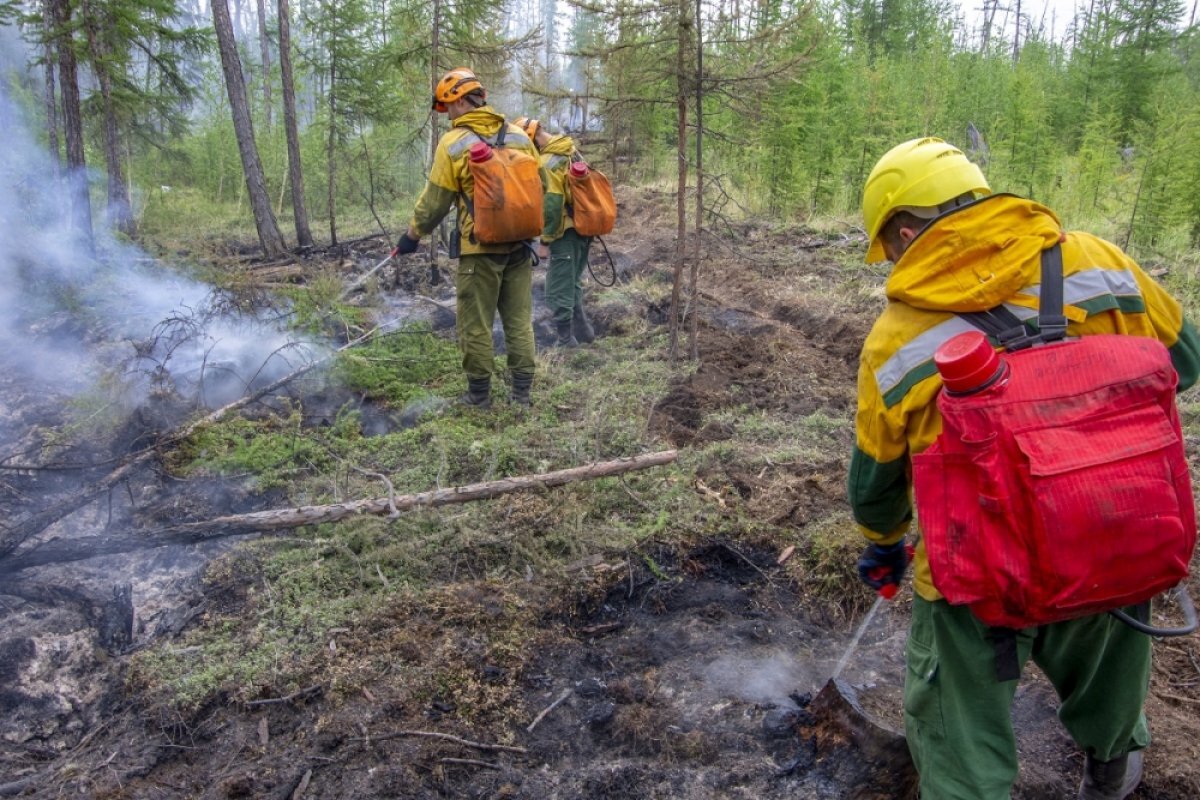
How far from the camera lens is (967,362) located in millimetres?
1690

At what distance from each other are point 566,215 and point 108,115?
942 cm

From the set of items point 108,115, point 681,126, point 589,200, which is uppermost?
point 108,115

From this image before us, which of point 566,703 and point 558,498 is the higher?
point 558,498

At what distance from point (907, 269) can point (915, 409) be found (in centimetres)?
35

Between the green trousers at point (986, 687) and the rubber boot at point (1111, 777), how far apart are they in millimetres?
210

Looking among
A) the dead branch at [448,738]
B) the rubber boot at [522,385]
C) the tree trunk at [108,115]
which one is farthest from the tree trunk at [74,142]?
the dead branch at [448,738]

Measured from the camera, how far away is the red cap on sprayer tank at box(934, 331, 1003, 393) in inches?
66.6

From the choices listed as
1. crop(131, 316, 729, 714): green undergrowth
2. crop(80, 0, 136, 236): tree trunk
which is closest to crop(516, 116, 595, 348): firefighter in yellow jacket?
crop(131, 316, 729, 714): green undergrowth

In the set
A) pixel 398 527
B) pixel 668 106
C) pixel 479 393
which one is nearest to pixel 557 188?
pixel 479 393

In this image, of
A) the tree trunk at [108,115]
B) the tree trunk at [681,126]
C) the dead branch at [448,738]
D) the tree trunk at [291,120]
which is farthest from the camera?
the tree trunk at [291,120]

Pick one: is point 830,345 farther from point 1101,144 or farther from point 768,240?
point 1101,144

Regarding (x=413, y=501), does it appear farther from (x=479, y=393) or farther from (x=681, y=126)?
(x=681, y=126)

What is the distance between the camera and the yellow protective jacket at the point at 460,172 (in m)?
5.86

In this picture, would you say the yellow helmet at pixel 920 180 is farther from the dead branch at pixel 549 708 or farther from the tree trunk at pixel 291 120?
the tree trunk at pixel 291 120
